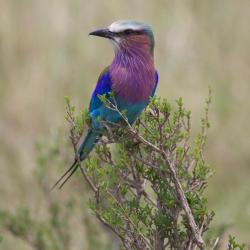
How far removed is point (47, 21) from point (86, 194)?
5.06 m

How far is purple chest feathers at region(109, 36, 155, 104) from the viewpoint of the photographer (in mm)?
4543

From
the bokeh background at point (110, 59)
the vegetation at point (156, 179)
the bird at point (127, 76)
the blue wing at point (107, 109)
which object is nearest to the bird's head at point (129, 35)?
the bird at point (127, 76)

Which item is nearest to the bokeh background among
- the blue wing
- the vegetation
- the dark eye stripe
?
the blue wing

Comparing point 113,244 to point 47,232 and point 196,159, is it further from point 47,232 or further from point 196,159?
point 196,159

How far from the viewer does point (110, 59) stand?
10930mm

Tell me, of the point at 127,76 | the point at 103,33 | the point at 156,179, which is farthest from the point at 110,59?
the point at 156,179

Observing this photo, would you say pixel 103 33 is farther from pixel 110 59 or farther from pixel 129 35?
Answer: pixel 110 59

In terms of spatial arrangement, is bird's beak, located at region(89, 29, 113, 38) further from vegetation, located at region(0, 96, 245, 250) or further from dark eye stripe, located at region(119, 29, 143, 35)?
vegetation, located at region(0, 96, 245, 250)

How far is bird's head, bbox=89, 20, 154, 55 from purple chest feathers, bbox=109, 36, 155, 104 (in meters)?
0.03

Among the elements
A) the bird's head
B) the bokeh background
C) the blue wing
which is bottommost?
the blue wing

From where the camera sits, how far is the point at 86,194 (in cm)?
662

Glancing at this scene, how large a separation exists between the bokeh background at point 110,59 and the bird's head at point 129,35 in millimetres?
5633

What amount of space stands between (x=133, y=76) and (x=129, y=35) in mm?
232

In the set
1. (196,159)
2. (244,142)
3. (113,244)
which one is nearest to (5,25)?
(244,142)
